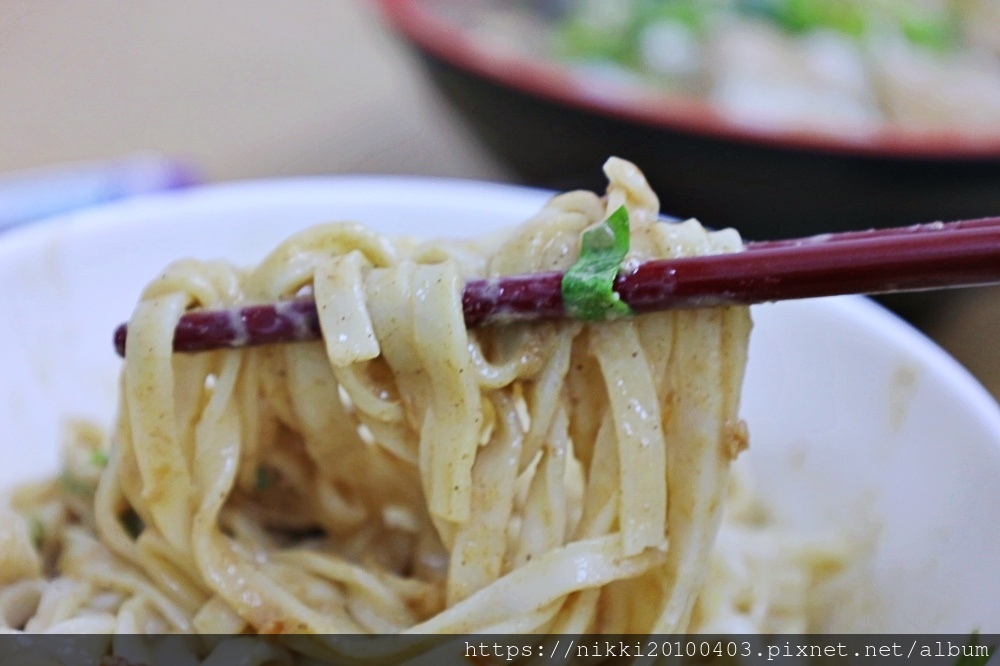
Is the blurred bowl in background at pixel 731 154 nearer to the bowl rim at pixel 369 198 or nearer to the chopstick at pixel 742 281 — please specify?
the bowl rim at pixel 369 198

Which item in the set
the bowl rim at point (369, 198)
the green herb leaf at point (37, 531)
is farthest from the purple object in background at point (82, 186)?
the green herb leaf at point (37, 531)

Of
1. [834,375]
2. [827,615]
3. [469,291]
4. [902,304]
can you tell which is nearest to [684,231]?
[469,291]

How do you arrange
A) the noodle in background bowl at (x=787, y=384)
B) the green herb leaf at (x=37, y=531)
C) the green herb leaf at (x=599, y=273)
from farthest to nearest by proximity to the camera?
the green herb leaf at (x=37, y=531)
the noodle in background bowl at (x=787, y=384)
the green herb leaf at (x=599, y=273)

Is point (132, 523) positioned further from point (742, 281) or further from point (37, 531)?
point (742, 281)

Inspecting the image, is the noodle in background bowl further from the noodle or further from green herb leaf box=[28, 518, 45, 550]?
the noodle

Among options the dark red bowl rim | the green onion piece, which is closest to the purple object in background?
the dark red bowl rim

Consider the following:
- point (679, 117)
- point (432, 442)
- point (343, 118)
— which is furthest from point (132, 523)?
point (343, 118)
